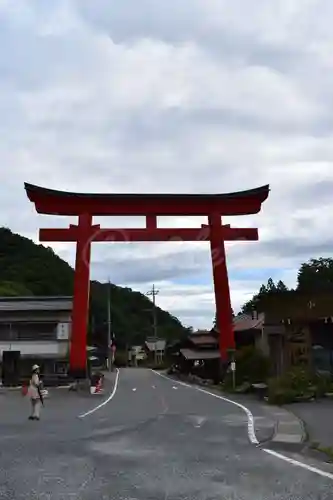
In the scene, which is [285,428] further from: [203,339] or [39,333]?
[203,339]

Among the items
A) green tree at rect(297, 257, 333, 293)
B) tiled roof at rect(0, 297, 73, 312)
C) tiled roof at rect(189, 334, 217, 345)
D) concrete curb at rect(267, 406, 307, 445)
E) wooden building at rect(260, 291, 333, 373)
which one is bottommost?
concrete curb at rect(267, 406, 307, 445)

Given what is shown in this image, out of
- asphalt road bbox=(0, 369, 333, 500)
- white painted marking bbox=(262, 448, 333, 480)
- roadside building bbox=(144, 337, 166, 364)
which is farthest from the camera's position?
roadside building bbox=(144, 337, 166, 364)

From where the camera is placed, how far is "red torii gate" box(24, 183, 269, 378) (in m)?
37.1

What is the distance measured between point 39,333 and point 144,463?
47.2 metres

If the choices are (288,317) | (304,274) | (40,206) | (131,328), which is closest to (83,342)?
(40,206)

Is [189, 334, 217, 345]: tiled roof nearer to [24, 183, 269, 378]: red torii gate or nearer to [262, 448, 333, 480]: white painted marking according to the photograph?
[24, 183, 269, 378]: red torii gate

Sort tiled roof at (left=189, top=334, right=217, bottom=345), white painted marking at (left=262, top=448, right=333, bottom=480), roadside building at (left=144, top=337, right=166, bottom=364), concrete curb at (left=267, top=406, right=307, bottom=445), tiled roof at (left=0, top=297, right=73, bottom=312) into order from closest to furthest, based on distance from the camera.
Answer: white painted marking at (left=262, top=448, right=333, bottom=480) → concrete curb at (left=267, top=406, right=307, bottom=445) → tiled roof at (left=0, top=297, right=73, bottom=312) → tiled roof at (left=189, top=334, right=217, bottom=345) → roadside building at (left=144, top=337, right=166, bottom=364)

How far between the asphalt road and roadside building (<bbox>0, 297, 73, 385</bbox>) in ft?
115

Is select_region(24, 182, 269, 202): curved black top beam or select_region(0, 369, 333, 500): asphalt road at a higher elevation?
select_region(24, 182, 269, 202): curved black top beam

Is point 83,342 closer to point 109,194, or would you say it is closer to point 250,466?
point 109,194

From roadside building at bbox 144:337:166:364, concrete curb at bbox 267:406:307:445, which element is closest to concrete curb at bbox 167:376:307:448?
concrete curb at bbox 267:406:307:445

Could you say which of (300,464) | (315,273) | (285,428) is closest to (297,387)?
(285,428)

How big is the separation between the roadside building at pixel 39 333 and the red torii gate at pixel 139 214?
17483 mm

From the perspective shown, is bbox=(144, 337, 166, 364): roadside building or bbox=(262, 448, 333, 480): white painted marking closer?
bbox=(262, 448, 333, 480): white painted marking
